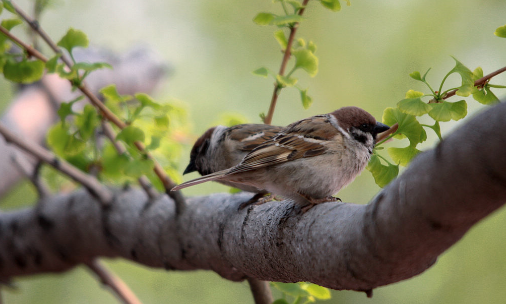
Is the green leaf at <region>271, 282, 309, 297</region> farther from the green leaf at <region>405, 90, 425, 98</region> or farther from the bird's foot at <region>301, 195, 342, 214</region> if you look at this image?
the green leaf at <region>405, 90, 425, 98</region>

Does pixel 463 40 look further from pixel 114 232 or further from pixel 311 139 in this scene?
pixel 114 232

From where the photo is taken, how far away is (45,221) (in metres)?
2.27

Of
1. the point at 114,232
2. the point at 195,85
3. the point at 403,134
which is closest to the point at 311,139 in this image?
the point at 403,134

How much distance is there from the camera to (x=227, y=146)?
83.5 inches

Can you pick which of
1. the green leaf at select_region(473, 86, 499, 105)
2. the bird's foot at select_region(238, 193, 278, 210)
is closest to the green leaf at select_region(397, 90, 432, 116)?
the green leaf at select_region(473, 86, 499, 105)

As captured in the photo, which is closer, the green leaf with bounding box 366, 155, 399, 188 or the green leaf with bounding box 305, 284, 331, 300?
the green leaf with bounding box 366, 155, 399, 188

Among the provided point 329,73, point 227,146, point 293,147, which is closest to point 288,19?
point 293,147

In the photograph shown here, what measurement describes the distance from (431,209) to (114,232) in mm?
1544

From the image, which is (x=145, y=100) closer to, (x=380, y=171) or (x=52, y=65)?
(x=52, y=65)

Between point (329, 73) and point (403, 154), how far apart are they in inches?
128

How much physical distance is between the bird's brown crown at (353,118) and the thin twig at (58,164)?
1.07 metres

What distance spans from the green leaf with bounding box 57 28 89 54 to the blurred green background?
190cm

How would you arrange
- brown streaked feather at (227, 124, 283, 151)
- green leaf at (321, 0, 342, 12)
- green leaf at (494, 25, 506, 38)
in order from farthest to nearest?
brown streaked feather at (227, 124, 283, 151) < green leaf at (321, 0, 342, 12) < green leaf at (494, 25, 506, 38)

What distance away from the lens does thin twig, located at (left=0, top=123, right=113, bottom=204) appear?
185 centimetres
